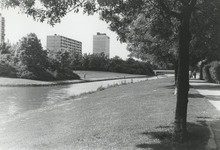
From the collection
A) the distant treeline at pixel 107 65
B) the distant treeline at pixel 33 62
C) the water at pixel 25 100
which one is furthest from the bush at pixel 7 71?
the distant treeline at pixel 107 65

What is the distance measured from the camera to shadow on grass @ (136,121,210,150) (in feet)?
21.3

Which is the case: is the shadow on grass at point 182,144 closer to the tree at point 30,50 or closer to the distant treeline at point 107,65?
the tree at point 30,50

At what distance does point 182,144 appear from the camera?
6.68 meters

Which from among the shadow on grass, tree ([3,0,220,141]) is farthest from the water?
the shadow on grass

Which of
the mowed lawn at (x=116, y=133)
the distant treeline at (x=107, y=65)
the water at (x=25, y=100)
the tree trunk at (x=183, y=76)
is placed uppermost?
the distant treeline at (x=107, y=65)

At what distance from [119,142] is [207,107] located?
6.51 metres

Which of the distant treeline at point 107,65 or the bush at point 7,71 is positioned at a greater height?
the distant treeline at point 107,65

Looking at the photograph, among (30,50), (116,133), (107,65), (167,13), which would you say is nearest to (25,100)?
(116,133)

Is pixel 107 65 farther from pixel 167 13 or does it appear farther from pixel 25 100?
pixel 167 13

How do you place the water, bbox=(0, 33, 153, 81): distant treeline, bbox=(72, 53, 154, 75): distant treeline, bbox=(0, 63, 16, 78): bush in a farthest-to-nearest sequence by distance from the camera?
bbox=(72, 53, 154, 75): distant treeline → bbox=(0, 33, 153, 81): distant treeline → bbox=(0, 63, 16, 78): bush → the water

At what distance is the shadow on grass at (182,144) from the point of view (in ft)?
21.3

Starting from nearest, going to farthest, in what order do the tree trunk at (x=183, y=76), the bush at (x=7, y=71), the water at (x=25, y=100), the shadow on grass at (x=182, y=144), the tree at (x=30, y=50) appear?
the shadow on grass at (x=182, y=144) < the tree trunk at (x=183, y=76) < the water at (x=25, y=100) < the bush at (x=7, y=71) < the tree at (x=30, y=50)

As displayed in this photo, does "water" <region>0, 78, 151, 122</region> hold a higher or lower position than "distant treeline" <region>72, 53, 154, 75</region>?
lower

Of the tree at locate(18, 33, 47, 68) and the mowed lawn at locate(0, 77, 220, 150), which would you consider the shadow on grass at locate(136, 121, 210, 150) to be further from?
the tree at locate(18, 33, 47, 68)
